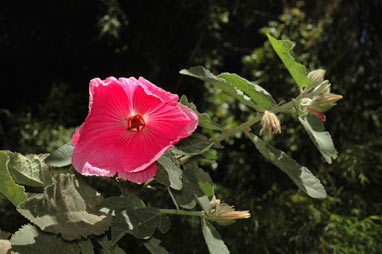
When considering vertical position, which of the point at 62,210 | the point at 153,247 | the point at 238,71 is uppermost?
the point at 62,210

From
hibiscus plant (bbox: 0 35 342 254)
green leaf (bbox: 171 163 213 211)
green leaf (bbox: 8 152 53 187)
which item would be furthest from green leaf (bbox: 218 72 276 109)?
green leaf (bbox: 8 152 53 187)

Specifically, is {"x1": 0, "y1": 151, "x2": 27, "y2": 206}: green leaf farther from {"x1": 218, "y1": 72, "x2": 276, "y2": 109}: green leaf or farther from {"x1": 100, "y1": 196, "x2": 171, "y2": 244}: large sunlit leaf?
{"x1": 218, "y1": 72, "x2": 276, "y2": 109}: green leaf

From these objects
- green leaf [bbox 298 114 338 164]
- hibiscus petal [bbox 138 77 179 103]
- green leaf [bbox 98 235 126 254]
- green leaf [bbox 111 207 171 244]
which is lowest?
green leaf [bbox 98 235 126 254]

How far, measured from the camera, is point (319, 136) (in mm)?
527

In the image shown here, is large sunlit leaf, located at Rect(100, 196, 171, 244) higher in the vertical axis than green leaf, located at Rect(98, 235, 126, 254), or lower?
higher

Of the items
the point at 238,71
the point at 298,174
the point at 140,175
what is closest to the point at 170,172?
the point at 140,175

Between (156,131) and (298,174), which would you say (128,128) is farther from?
(298,174)

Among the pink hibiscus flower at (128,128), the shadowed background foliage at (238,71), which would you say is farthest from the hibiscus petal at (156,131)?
the shadowed background foliage at (238,71)

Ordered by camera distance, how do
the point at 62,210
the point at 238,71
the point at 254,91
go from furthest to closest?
the point at 238,71 → the point at 254,91 → the point at 62,210

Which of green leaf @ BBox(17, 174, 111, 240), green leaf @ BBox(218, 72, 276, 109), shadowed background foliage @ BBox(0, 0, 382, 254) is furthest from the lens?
shadowed background foliage @ BBox(0, 0, 382, 254)

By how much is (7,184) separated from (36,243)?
67 mm

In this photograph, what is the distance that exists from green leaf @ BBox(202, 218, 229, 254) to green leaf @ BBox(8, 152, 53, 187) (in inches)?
6.9

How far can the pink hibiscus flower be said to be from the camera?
1.51 feet

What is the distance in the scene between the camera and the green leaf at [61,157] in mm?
485
